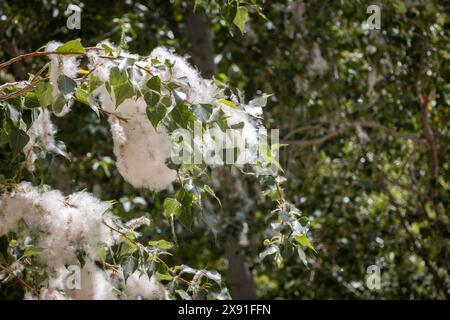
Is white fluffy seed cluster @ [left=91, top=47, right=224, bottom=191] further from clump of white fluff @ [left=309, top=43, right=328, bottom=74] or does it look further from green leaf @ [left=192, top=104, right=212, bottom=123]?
clump of white fluff @ [left=309, top=43, right=328, bottom=74]

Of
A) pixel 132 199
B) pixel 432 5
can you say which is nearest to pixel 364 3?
pixel 432 5

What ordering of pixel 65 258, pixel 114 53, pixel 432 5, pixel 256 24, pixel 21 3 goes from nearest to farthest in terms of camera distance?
pixel 114 53
pixel 65 258
pixel 432 5
pixel 21 3
pixel 256 24

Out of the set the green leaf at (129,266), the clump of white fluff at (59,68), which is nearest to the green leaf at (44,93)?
the clump of white fluff at (59,68)

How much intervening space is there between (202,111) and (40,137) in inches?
22.3

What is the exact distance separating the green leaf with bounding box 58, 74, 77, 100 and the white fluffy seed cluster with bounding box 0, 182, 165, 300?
0.97ft

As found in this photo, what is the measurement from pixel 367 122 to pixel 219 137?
7.48ft

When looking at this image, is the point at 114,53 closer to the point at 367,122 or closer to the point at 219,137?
the point at 219,137

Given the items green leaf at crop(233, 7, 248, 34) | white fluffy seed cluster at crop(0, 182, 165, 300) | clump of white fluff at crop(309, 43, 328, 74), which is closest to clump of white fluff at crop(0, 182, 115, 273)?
white fluffy seed cluster at crop(0, 182, 165, 300)

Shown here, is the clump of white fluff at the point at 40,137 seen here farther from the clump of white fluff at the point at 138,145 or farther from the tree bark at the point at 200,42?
the tree bark at the point at 200,42

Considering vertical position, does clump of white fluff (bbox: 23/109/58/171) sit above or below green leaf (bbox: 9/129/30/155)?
above

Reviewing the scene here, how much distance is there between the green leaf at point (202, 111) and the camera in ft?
4.38

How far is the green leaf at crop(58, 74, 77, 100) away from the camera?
1316 mm

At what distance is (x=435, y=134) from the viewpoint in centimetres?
367

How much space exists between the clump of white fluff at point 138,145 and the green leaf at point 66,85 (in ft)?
0.42
